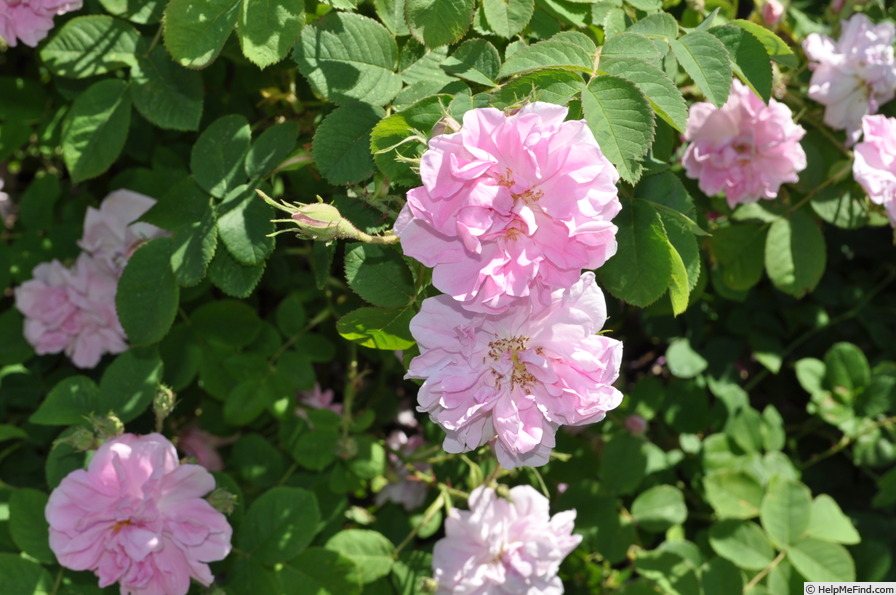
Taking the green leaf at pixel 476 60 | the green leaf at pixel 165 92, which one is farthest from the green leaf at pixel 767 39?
the green leaf at pixel 165 92

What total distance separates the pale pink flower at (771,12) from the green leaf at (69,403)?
1793mm

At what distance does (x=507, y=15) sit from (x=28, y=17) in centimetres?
101

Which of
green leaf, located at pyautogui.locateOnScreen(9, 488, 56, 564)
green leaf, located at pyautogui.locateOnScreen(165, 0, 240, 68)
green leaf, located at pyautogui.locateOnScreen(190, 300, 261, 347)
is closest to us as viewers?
green leaf, located at pyautogui.locateOnScreen(165, 0, 240, 68)

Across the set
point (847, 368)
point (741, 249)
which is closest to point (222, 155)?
point (741, 249)

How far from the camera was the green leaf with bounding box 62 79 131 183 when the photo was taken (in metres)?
1.72

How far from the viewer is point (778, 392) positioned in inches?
109

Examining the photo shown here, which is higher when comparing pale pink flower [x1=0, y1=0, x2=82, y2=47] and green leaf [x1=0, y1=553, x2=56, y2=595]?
pale pink flower [x1=0, y1=0, x2=82, y2=47]

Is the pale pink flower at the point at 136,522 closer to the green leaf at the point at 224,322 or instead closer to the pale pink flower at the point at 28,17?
the green leaf at the point at 224,322

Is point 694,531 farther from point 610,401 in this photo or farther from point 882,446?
Result: point 610,401

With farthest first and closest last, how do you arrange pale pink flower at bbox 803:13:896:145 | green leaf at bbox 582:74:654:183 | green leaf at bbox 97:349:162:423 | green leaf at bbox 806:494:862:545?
green leaf at bbox 806:494:862:545 → pale pink flower at bbox 803:13:896:145 → green leaf at bbox 97:349:162:423 → green leaf at bbox 582:74:654:183

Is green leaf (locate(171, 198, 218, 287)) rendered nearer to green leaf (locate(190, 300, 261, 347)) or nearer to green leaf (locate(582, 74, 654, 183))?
green leaf (locate(190, 300, 261, 347))

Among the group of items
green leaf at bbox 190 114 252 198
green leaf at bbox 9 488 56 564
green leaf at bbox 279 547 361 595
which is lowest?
green leaf at bbox 279 547 361 595

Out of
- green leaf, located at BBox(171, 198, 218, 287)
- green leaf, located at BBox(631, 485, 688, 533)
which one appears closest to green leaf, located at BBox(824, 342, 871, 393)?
green leaf, located at BBox(631, 485, 688, 533)

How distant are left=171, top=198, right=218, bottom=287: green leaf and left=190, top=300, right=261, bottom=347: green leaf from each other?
1.20 ft
